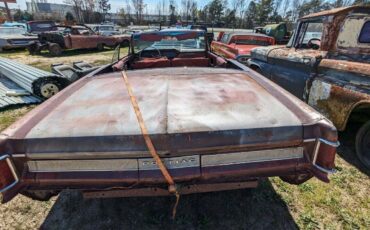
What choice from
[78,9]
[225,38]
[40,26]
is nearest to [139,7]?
[78,9]

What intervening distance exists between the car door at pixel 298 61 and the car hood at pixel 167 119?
72.2 inches

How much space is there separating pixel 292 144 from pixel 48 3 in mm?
80283

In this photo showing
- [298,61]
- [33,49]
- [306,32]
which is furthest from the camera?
[33,49]

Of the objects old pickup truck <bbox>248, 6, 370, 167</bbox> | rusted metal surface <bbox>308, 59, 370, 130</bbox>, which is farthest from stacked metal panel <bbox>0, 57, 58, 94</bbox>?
rusted metal surface <bbox>308, 59, 370, 130</bbox>

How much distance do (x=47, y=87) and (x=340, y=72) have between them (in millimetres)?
5656

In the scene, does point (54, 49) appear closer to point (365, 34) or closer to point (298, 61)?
point (298, 61)

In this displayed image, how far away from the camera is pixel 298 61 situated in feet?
13.4

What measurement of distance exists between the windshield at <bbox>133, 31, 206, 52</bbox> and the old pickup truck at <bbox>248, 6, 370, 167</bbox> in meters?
1.61

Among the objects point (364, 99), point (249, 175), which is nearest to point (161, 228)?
point (249, 175)

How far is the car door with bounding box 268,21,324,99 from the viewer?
3.89 meters

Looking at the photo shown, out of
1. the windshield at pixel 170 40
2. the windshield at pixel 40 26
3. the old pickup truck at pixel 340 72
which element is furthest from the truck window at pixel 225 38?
the windshield at pixel 40 26

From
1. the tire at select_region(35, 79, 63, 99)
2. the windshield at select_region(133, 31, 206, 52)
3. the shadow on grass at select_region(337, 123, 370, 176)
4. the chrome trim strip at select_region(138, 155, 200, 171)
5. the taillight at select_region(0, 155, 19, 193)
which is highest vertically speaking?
the windshield at select_region(133, 31, 206, 52)

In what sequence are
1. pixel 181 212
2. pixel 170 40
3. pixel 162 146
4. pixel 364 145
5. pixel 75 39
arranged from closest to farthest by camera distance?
1. pixel 162 146
2. pixel 181 212
3. pixel 364 145
4. pixel 170 40
5. pixel 75 39

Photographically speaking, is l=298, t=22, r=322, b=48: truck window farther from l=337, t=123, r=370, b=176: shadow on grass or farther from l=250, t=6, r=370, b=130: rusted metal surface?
l=337, t=123, r=370, b=176: shadow on grass
